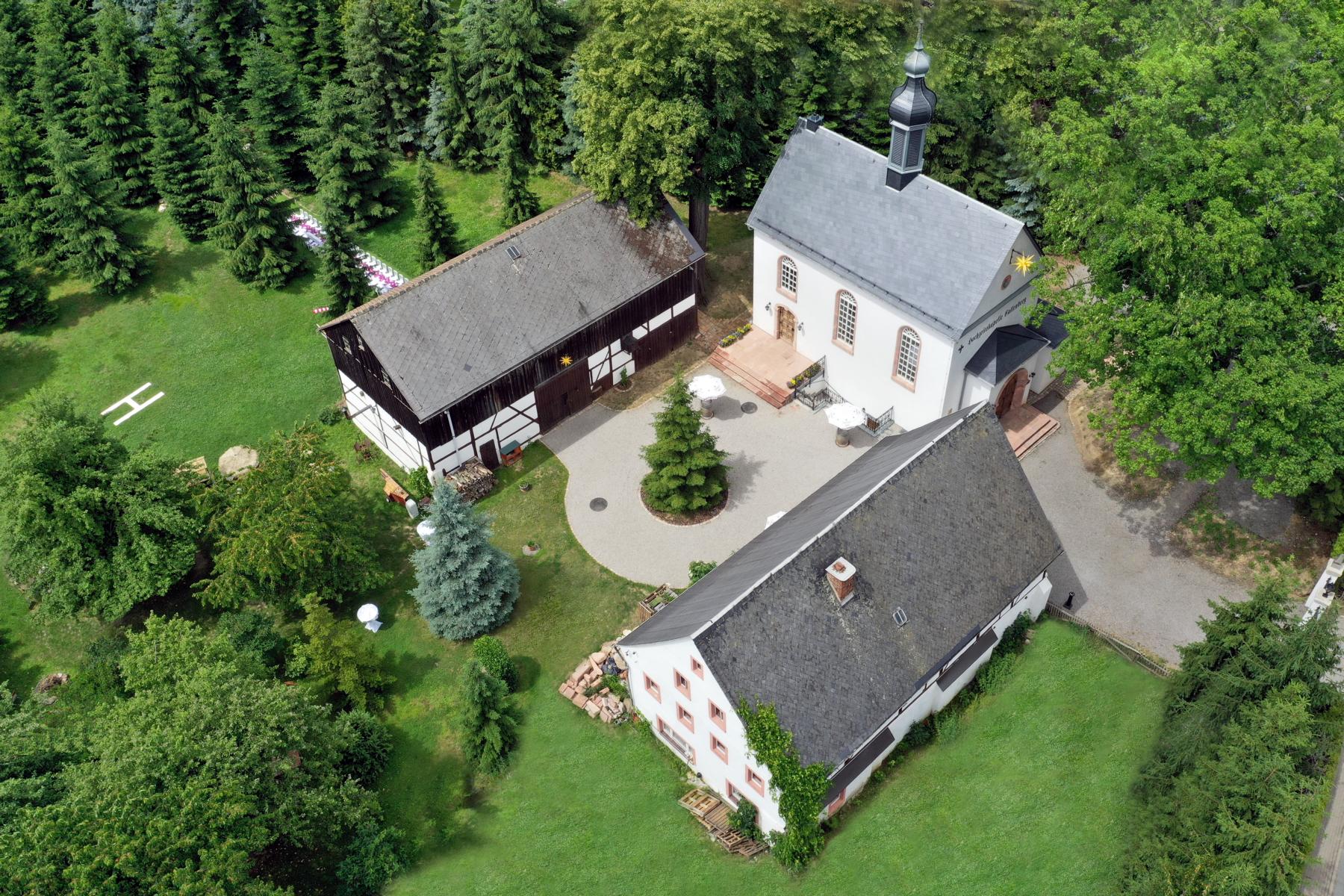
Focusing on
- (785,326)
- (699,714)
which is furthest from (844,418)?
(699,714)

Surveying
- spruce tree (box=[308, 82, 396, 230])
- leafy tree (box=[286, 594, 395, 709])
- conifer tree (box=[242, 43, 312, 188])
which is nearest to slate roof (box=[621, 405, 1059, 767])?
leafy tree (box=[286, 594, 395, 709])

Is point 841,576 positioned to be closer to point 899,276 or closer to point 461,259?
point 899,276

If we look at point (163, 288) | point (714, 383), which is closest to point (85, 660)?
point (163, 288)

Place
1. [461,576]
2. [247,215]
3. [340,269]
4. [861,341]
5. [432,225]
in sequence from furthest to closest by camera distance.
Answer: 1. [247,215]
2. [432,225]
3. [340,269]
4. [861,341]
5. [461,576]

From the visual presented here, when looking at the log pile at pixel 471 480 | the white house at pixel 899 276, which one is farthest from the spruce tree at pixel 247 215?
the white house at pixel 899 276

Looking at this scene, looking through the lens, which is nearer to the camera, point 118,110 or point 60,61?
point 118,110

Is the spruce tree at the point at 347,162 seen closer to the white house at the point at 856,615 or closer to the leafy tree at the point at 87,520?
the leafy tree at the point at 87,520
